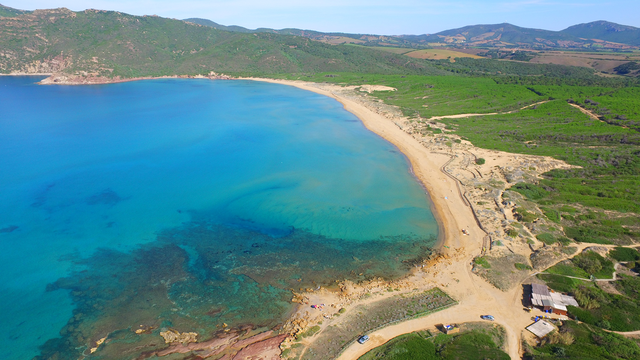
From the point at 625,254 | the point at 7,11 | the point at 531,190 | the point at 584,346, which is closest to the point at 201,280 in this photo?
the point at 584,346

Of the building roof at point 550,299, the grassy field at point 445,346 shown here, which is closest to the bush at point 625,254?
the building roof at point 550,299

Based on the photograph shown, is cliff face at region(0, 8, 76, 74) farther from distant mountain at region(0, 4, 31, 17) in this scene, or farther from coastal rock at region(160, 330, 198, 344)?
coastal rock at region(160, 330, 198, 344)

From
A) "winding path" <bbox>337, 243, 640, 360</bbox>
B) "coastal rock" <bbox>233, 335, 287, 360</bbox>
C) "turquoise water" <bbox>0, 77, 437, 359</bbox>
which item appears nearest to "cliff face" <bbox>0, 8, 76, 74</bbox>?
"turquoise water" <bbox>0, 77, 437, 359</bbox>

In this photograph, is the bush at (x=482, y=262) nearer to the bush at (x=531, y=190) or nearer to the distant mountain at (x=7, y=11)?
the bush at (x=531, y=190)

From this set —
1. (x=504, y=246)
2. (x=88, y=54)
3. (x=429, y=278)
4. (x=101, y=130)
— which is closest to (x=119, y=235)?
(x=429, y=278)

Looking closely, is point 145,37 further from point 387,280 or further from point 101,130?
point 387,280

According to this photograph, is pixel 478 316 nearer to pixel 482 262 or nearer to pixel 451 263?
pixel 451 263
